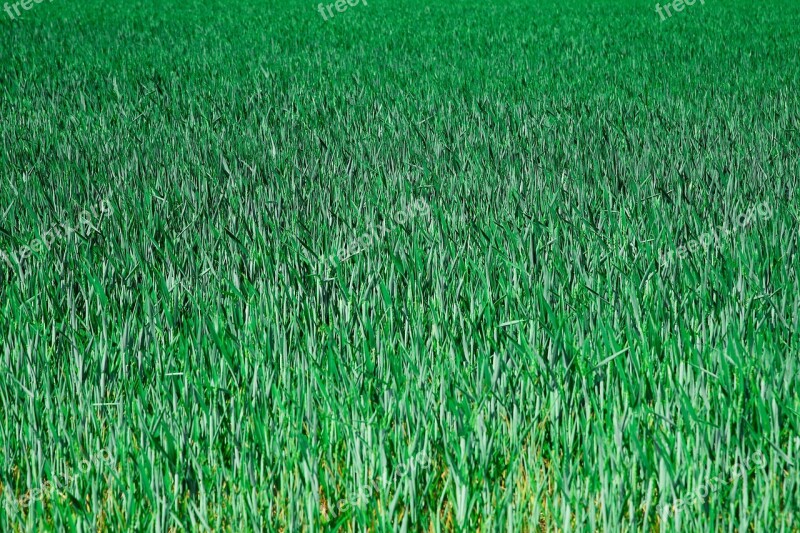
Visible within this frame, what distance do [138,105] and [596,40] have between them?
5643 millimetres

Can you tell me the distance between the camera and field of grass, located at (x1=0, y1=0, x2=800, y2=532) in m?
1.56

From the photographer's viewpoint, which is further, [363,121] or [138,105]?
[138,105]

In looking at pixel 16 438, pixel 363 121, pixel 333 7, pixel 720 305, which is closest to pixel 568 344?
pixel 720 305

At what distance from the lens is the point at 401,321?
2225mm

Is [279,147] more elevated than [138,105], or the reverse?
[138,105]

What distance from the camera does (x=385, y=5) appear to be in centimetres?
1385

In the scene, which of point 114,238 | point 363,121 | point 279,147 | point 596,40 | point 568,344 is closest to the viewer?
point 568,344

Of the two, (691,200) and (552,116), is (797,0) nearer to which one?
(552,116)

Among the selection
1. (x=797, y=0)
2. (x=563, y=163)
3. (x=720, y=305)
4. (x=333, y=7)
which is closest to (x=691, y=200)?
(x=563, y=163)

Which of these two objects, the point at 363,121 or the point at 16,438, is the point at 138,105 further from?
the point at 16,438

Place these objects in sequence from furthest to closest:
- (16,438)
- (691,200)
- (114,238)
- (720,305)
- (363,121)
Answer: (363,121) → (691,200) → (114,238) → (720,305) → (16,438)

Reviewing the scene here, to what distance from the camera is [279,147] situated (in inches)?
173

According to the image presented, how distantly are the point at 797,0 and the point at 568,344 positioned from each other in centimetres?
1449

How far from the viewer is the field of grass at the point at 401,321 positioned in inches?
61.6
